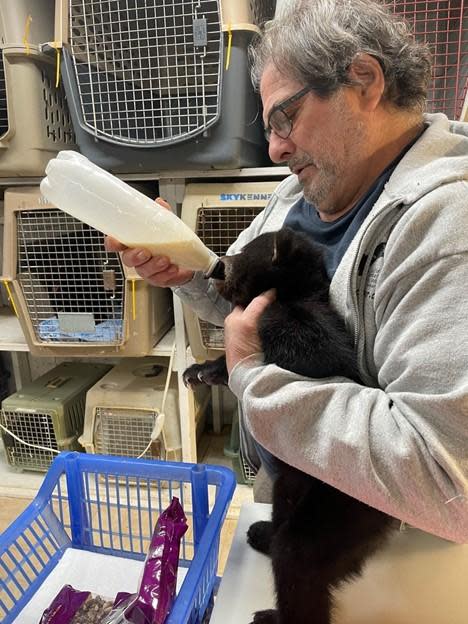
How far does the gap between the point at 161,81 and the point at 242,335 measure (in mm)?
1049

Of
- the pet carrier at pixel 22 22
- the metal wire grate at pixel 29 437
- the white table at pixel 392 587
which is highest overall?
the pet carrier at pixel 22 22

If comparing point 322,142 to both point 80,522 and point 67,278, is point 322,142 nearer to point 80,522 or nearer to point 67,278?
point 80,522

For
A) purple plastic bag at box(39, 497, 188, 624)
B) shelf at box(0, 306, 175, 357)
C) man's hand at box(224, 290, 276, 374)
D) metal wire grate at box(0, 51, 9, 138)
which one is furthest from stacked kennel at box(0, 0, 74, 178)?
purple plastic bag at box(39, 497, 188, 624)

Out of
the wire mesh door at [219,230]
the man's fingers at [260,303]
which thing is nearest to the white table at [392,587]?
the man's fingers at [260,303]

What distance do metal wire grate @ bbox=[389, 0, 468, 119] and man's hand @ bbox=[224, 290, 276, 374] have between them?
0.93 meters

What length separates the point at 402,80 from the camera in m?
0.86

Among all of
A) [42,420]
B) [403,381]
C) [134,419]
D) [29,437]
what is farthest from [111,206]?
[29,437]

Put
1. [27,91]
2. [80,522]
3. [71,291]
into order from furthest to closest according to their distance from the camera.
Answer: [71,291]
[27,91]
[80,522]

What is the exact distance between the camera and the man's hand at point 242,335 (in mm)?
831

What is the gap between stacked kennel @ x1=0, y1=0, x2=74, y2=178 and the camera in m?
1.57

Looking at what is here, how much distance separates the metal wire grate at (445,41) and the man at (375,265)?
59 centimetres

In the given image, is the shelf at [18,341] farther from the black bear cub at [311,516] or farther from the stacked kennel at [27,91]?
the black bear cub at [311,516]

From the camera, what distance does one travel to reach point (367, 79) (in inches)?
32.8

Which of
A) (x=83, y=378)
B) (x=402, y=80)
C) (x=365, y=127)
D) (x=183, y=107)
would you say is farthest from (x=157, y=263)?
(x=83, y=378)
